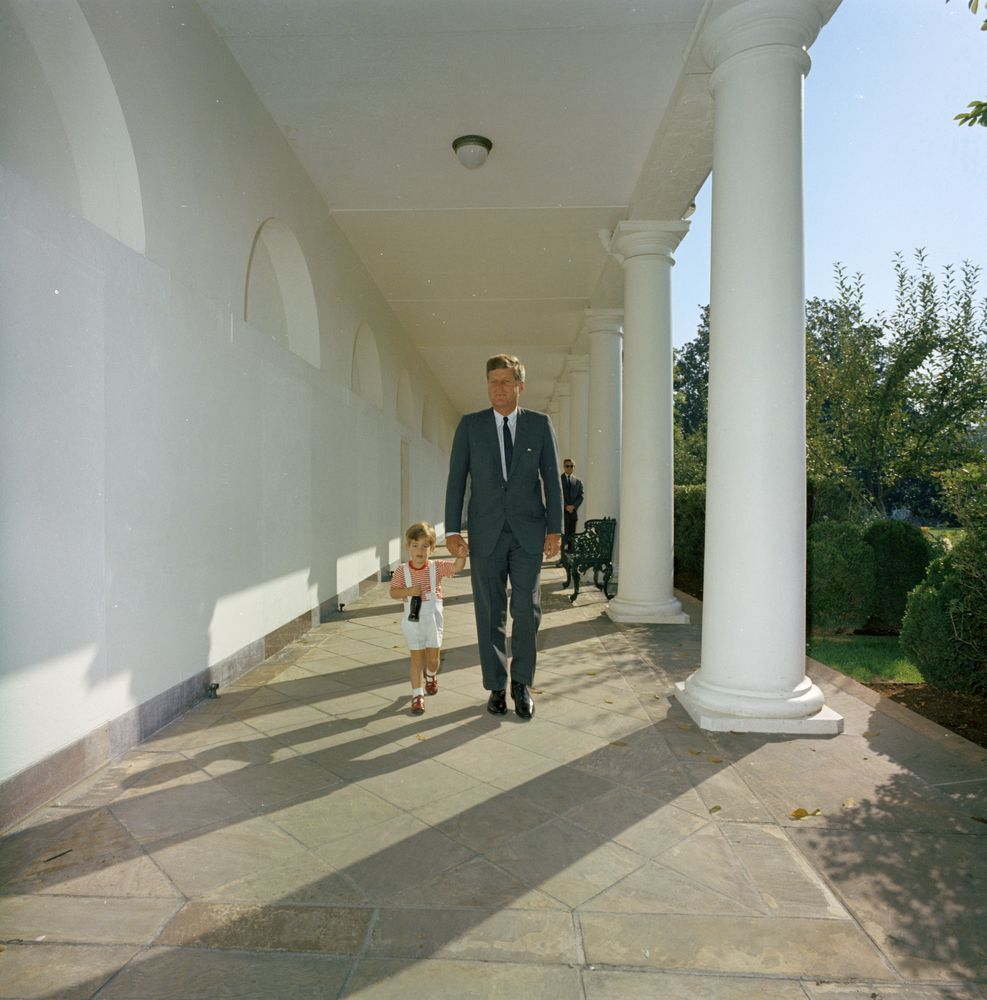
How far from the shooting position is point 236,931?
2295mm

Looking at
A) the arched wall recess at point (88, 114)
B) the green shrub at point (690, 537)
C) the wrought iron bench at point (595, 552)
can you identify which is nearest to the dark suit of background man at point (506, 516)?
the arched wall recess at point (88, 114)

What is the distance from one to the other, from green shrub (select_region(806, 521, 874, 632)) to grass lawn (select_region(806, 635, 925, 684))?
0.20 m

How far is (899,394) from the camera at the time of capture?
9242 millimetres

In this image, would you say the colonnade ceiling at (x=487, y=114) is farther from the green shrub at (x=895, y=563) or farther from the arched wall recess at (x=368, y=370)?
the green shrub at (x=895, y=563)

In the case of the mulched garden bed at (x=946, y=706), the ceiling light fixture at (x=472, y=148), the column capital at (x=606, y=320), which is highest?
the ceiling light fixture at (x=472, y=148)

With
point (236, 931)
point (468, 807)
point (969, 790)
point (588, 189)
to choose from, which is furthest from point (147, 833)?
point (588, 189)

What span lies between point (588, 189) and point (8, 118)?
5.86 m

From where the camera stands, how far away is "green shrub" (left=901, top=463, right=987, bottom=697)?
5.00 m

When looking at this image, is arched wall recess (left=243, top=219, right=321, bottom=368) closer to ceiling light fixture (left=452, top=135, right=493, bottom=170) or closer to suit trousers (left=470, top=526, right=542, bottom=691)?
ceiling light fixture (left=452, top=135, right=493, bottom=170)

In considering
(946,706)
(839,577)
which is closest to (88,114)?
(946,706)

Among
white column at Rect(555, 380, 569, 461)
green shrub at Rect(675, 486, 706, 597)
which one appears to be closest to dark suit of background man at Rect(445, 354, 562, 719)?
green shrub at Rect(675, 486, 706, 597)

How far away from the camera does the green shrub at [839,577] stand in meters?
7.55

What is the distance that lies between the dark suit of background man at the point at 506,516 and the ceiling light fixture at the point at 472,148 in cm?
331

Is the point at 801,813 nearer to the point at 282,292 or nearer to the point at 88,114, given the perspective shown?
the point at 88,114
